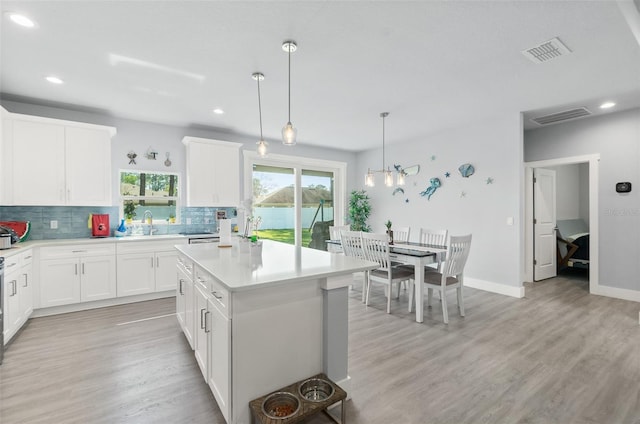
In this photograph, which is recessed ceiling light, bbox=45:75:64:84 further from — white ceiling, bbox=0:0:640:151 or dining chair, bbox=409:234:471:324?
dining chair, bbox=409:234:471:324

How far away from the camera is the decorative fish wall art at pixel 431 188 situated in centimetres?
546

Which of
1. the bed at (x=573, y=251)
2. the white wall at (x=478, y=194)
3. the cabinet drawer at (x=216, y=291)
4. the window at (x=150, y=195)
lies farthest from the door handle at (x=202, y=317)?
the bed at (x=573, y=251)

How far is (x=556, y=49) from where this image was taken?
2604 millimetres

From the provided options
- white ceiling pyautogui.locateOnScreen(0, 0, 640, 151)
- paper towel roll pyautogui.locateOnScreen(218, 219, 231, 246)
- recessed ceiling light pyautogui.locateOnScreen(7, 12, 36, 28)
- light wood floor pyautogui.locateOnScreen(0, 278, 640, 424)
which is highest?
recessed ceiling light pyautogui.locateOnScreen(7, 12, 36, 28)

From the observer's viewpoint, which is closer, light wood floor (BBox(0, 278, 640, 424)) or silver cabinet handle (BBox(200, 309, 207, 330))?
light wood floor (BBox(0, 278, 640, 424))

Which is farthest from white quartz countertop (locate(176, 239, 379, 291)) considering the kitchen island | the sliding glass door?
the sliding glass door

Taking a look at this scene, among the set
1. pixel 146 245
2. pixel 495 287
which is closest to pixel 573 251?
pixel 495 287

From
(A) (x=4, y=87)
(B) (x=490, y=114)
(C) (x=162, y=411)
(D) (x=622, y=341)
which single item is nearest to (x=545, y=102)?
(B) (x=490, y=114)

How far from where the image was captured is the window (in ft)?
15.1

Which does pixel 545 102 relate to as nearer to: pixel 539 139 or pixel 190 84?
pixel 539 139

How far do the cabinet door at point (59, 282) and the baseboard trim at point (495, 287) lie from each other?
18.6ft

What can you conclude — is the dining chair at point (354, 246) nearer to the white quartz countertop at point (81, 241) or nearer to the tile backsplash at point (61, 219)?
the white quartz countertop at point (81, 241)

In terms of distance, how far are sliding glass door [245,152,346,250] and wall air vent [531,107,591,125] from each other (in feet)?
12.2

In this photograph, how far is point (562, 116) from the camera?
4.45 metres
